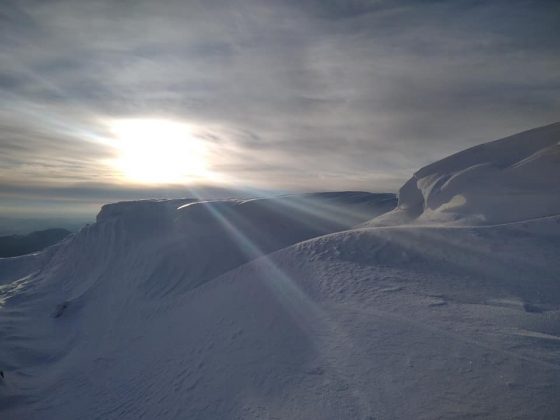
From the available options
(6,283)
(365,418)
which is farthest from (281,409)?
(6,283)

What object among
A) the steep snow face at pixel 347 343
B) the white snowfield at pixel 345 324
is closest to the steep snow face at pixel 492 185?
the white snowfield at pixel 345 324

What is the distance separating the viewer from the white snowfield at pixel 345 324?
6145 millimetres

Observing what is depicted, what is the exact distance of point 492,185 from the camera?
580 inches

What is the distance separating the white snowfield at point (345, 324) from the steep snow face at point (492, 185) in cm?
8

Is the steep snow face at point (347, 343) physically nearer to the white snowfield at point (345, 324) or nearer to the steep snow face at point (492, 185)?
the white snowfield at point (345, 324)

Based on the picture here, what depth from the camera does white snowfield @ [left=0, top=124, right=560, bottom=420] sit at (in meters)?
6.14

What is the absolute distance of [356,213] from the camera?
27.0m

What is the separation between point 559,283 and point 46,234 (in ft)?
442

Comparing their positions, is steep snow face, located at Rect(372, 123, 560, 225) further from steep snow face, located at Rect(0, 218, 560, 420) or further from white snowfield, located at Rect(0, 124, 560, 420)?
steep snow face, located at Rect(0, 218, 560, 420)

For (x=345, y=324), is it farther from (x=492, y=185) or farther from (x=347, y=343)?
(x=492, y=185)

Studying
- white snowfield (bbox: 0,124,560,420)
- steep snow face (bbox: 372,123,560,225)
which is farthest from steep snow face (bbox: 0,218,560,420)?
steep snow face (bbox: 372,123,560,225)

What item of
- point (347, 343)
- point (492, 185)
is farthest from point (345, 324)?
point (492, 185)

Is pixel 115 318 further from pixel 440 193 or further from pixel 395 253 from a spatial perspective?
pixel 440 193

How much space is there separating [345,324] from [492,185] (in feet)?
34.1
